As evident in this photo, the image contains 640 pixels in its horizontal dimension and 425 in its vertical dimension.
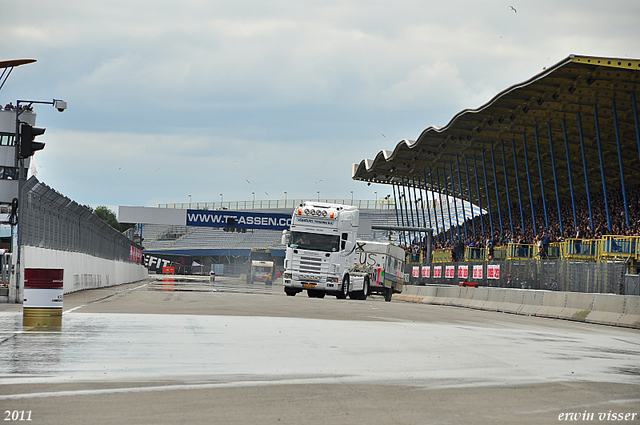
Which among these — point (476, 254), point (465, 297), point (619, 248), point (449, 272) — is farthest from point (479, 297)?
point (476, 254)

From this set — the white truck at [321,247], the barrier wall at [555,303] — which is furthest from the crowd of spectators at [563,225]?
the white truck at [321,247]

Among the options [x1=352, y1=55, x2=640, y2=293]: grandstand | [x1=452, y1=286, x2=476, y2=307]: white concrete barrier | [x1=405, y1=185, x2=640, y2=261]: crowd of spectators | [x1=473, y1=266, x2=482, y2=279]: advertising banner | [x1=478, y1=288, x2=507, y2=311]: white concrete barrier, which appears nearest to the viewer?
[x1=352, y1=55, x2=640, y2=293]: grandstand

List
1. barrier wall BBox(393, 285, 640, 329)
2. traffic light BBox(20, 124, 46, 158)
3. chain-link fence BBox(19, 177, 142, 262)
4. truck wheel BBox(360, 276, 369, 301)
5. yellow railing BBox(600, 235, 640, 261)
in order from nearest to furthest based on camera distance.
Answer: traffic light BBox(20, 124, 46, 158), barrier wall BBox(393, 285, 640, 329), chain-link fence BBox(19, 177, 142, 262), yellow railing BBox(600, 235, 640, 261), truck wheel BBox(360, 276, 369, 301)

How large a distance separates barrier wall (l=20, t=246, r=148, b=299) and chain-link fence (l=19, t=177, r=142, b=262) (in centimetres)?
27

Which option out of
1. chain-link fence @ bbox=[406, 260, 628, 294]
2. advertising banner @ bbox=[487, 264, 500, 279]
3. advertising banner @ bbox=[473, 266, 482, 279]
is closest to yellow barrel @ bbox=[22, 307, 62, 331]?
chain-link fence @ bbox=[406, 260, 628, 294]

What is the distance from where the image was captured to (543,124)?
160ft

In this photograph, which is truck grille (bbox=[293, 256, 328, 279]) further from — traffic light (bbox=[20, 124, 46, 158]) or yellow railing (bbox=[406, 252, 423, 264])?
yellow railing (bbox=[406, 252, 423, 264])

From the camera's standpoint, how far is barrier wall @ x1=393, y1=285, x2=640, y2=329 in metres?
22.3

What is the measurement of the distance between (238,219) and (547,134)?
3401 centimetres

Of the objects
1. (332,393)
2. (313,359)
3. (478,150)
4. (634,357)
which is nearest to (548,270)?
(634,357)

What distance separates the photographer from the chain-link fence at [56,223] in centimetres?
2344

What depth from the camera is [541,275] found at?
2980cm

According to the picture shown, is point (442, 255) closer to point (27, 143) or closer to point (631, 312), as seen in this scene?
point (631, 312)

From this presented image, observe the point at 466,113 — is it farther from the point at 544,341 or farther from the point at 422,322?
the point at 544,341
